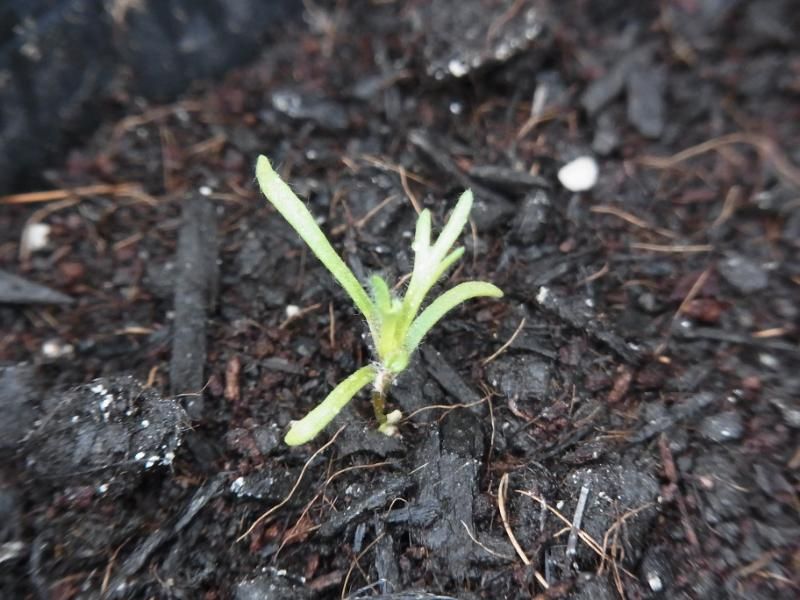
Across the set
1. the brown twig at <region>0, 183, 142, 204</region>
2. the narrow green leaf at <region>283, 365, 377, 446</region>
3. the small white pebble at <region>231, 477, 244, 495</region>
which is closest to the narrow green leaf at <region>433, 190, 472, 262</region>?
the narrow green leaf at <region>283, 365, 377, 446</region>

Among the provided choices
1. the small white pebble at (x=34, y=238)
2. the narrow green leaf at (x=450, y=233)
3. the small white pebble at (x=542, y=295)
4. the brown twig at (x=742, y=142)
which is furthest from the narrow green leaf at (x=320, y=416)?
the brown twig at (x=742, y=142)

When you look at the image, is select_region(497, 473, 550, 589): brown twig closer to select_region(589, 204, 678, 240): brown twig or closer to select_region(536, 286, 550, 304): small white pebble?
select_region(536, 286, 550, 304): small white pebble

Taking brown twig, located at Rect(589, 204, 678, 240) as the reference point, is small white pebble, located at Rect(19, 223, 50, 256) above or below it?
above

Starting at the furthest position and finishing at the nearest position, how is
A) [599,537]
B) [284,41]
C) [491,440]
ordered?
[284,41], [491,440], [599,537]

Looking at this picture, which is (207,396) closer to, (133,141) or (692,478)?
(133,141)

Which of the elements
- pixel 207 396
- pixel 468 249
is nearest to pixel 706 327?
pixel 468 249
